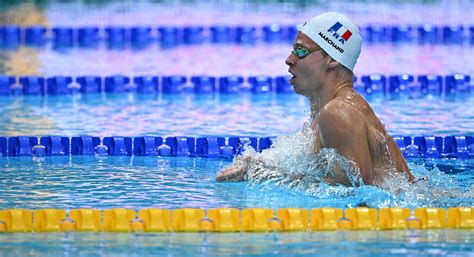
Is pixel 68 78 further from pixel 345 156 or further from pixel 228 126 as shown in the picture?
pixel 345 156

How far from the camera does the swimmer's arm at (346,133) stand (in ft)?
14.2

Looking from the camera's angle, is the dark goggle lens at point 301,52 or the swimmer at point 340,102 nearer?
the swimmer at point 340,102

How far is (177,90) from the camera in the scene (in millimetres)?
8266

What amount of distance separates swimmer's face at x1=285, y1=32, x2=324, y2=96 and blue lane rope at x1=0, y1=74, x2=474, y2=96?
3.65m

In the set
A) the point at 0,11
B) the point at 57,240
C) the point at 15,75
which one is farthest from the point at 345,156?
the point at 0,11

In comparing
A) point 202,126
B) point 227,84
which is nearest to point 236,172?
point 202,126

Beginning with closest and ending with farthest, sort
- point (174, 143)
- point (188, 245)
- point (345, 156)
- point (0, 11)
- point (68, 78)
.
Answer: point (188, 245), point (345, 156), point (174, 143), point (68, 78), point (0, 11)

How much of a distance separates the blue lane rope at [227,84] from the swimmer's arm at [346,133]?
3.83 metres

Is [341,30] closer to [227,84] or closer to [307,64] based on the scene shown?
[307,64]

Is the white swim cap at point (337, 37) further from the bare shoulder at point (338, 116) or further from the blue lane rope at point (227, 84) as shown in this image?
the blue lane rope at point (227, 84)

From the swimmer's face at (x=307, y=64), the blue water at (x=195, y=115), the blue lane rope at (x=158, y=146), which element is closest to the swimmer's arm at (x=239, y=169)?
the swimmer's face at (x=307, y=64)

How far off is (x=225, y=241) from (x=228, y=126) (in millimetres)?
2883

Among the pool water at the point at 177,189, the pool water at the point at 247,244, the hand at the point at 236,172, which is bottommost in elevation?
the pool water at the point at 247,244


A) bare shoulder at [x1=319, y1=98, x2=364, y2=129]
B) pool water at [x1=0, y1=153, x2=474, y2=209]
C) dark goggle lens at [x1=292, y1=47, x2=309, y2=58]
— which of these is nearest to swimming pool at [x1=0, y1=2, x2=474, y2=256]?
pool water at [x1=0, y1=153, x2=474, y2=209]
